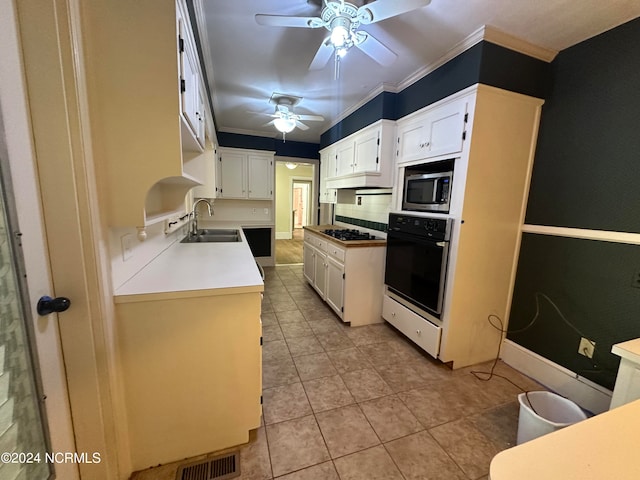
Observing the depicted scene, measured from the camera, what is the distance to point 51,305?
913mm

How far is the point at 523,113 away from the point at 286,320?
2881mm

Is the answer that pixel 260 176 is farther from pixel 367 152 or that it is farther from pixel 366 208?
pixel 367 152

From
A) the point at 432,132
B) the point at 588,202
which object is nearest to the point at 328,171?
the point at 432,132

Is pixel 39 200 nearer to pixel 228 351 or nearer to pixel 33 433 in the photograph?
pixel 33 433

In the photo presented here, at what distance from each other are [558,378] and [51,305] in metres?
3.01

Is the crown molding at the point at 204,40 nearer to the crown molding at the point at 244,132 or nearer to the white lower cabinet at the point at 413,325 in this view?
the crown molding at the point at 244,132

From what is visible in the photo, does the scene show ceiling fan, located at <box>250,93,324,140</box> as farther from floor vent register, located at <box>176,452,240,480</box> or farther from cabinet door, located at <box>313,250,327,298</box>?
floor vent register, located at <box>176,452,240,480</box>

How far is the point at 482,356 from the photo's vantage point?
2242 mm

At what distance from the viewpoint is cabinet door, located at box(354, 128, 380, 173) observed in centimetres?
276

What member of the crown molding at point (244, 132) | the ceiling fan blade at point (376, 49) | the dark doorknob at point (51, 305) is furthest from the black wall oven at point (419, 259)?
the crown molding at point (244, 132)

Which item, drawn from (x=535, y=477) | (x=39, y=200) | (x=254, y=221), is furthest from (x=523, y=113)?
(x=254, y=221)

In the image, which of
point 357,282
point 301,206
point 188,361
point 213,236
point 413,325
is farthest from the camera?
point 301,206

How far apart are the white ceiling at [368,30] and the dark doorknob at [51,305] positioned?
1808 mm

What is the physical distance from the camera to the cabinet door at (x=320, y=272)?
3.30 m
